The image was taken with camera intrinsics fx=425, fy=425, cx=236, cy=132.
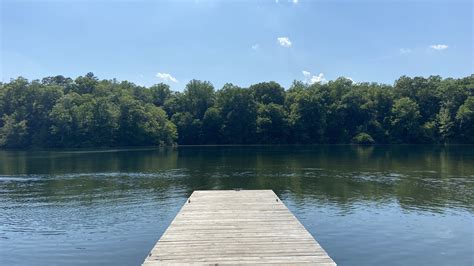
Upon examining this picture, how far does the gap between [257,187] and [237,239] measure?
657 inches

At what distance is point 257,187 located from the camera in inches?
1098

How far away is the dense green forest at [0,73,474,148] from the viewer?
93688 millimetres

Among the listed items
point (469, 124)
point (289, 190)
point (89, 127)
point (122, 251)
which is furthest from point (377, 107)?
point (122, 251)

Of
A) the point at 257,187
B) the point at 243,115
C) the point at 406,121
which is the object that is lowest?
the point at 257,187

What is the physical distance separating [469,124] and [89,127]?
8373cm

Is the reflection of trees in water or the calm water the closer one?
the calm water

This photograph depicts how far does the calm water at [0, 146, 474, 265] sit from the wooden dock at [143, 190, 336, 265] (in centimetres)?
184

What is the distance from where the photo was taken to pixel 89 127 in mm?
93062

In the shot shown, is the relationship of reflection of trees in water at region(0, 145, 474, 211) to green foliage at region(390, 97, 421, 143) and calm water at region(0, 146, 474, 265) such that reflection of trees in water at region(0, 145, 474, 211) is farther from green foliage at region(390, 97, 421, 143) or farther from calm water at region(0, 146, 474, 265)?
green foliage at region(390, 97, 421, 143)

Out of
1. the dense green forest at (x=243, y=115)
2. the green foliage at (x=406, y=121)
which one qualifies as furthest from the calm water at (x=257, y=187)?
the green foliage at (x=406, y=121)

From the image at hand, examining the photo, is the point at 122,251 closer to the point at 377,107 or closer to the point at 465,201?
the point at 465,201

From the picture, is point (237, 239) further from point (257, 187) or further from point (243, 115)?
point (243, 115)

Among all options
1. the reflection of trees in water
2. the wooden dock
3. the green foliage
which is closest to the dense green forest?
the green foliage

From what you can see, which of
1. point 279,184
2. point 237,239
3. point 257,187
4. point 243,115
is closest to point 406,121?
point 243,115
